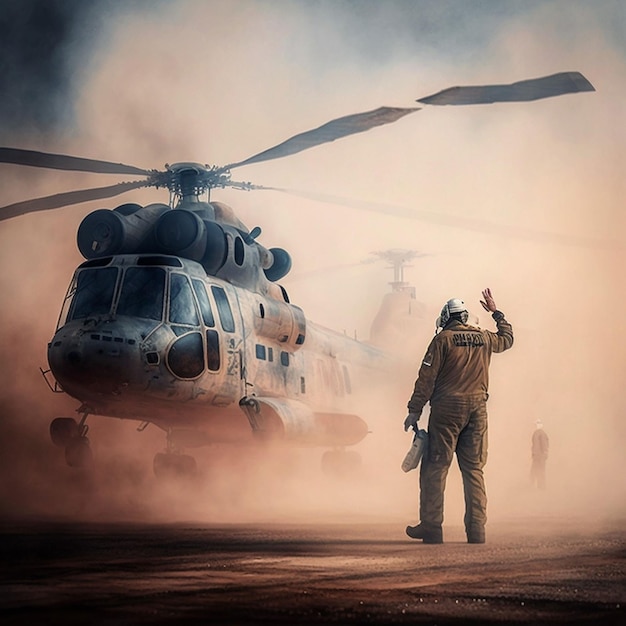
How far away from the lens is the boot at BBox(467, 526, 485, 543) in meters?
6.03

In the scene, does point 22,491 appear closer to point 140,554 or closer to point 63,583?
point 140,554

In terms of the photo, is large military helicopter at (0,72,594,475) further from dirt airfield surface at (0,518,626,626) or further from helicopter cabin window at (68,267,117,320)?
dirt airfield surface at (0,518,626,626)

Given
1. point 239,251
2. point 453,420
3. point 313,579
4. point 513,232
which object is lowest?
point 313,579

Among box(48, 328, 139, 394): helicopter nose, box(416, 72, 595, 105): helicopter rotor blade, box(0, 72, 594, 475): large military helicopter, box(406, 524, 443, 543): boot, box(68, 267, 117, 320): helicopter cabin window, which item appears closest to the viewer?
box(406, 524, 443, 543): boot

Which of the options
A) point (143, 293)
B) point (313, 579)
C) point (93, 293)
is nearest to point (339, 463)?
point (143, 293)

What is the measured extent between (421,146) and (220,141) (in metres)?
2.93

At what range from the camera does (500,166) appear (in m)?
13.4

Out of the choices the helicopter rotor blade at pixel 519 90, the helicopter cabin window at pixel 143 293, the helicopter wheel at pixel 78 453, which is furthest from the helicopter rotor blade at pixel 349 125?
the helicopter wheel at pixel 78 453

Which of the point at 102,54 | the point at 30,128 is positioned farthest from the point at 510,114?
the point at 30,128

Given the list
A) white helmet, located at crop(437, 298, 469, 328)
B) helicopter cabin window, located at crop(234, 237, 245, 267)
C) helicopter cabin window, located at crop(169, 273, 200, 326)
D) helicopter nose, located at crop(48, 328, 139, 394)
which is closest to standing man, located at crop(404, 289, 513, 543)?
white helmet, located at crop(437, 298, 469, 328)

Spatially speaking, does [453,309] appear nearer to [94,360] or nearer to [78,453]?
[94,360]

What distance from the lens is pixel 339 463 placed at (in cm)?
1280

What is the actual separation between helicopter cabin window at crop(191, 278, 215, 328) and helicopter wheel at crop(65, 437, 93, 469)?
171 centimetres

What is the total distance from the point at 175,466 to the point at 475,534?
5577mm
